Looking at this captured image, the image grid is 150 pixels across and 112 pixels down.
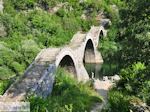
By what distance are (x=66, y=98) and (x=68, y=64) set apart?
12.9 metres

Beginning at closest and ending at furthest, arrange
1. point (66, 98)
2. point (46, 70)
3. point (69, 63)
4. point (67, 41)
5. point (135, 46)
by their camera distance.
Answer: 1. point (135, 46)
2. point (66, 98)
3. point (46, 70)
4. point (69, 63)
5. point (67, 41)

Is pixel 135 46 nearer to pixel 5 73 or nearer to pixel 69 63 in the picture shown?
pixel 69 63

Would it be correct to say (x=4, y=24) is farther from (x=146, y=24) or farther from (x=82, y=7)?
(x=146, y=24)

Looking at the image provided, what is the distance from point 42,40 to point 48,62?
71.6ft

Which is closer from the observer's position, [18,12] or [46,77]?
[46,77]

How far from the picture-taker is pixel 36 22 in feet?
A: 204

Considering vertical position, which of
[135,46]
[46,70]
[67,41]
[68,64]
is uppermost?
[135,46]

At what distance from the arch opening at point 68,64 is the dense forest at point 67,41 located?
344cm

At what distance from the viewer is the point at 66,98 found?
3058cm

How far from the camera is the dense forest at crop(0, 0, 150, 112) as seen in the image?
22.9 metres

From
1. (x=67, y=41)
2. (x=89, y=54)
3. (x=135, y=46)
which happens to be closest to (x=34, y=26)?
(x=67, y=41)

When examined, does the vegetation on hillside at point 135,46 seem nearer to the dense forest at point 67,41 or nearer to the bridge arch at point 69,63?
the dense forest at point 67,41

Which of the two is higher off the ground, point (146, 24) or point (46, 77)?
point (146, 24)

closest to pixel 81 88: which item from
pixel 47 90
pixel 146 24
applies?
pixel 47 90
